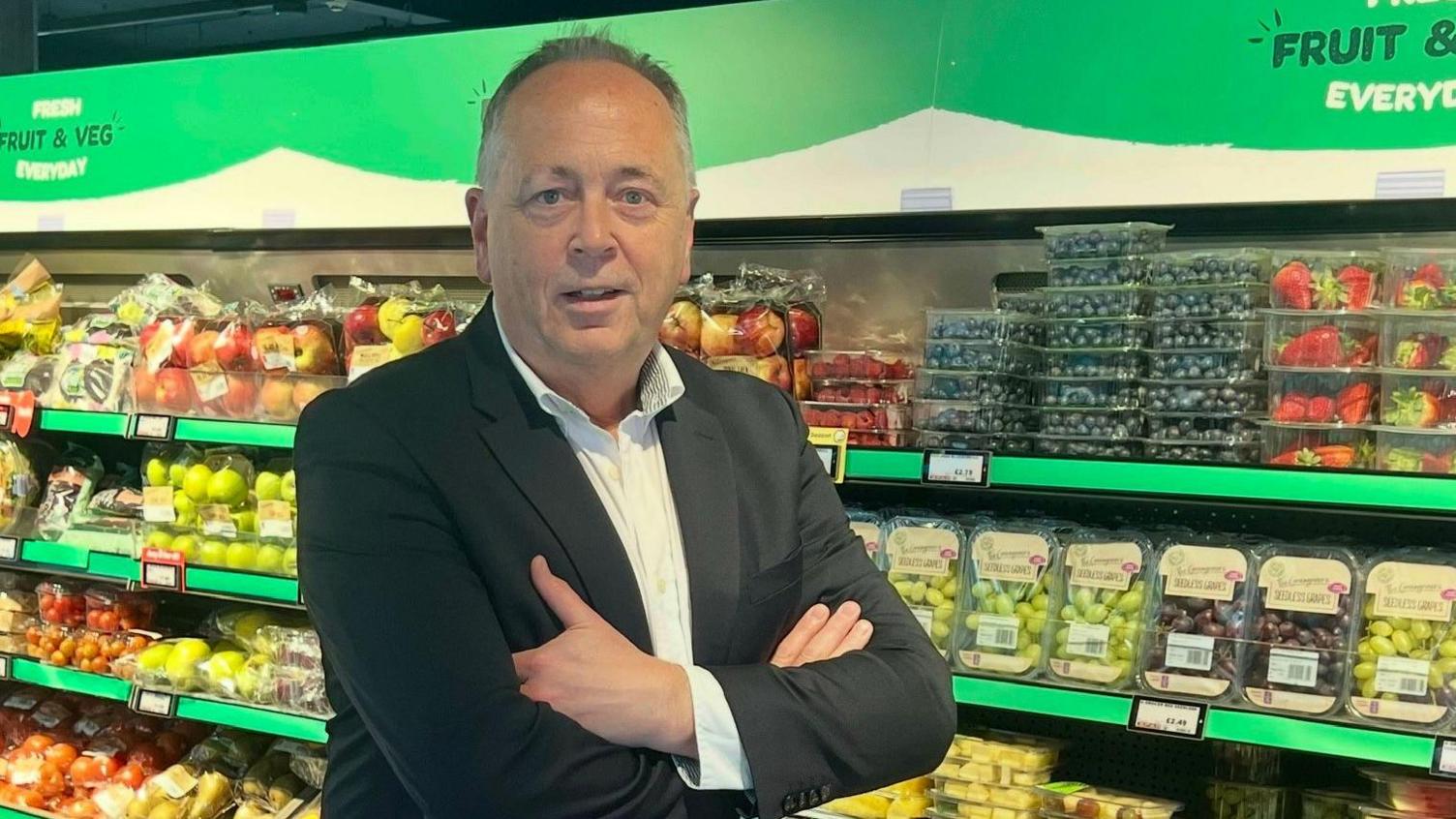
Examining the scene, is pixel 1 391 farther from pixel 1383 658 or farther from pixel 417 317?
pixel 1383 658

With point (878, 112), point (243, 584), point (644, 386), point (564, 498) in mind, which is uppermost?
point (878, 112)

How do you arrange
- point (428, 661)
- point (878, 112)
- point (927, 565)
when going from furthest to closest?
point (878, 112) → point (927, 565) → point (428, 661)

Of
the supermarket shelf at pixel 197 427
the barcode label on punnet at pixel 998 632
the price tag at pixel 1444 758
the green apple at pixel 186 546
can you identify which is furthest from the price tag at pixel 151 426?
the price tag at pixel 1444 758

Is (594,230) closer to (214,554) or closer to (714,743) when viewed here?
(714,743)

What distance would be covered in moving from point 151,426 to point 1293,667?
2.70 meters

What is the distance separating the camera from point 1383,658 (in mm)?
2402

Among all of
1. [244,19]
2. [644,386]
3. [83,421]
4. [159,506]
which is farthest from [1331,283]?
[244,19]

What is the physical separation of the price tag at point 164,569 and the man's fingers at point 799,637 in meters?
2.29

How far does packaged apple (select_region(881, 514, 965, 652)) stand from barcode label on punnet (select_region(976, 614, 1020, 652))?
0.27 feet

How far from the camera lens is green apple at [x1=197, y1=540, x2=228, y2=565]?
363cm

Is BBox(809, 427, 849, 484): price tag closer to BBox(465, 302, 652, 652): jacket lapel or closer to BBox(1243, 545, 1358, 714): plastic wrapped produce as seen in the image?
BBox(1243, 545, 1358, 714): plastic wrapped produce

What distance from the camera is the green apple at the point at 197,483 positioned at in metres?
3.72

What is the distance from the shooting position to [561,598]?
160 centimetres

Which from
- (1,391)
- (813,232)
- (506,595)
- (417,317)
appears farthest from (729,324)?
→ (1,391)
